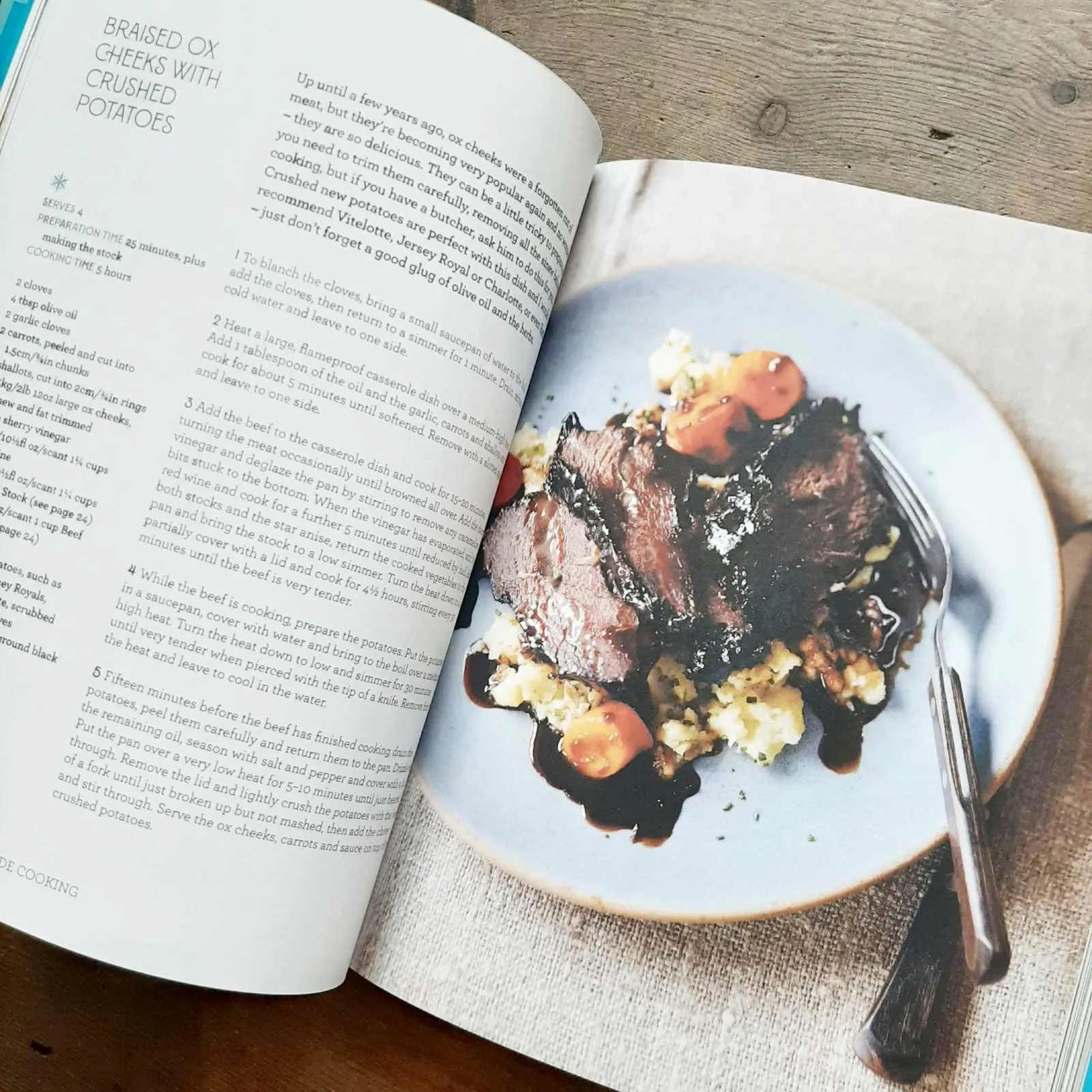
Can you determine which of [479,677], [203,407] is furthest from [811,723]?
[203,407]

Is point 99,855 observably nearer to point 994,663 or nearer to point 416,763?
point 416,763

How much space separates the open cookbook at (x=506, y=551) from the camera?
0.30 metres

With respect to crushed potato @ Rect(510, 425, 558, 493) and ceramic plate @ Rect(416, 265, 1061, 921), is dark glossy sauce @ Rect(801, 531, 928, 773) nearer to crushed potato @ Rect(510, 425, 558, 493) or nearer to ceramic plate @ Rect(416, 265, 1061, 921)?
ceramic plate @ Rect(416, 265, 1061, 921)

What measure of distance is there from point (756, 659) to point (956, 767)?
0.28 ft

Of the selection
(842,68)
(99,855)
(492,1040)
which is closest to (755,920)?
(492,1040)

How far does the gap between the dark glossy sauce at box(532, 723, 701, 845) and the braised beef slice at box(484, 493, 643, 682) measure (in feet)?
0.13

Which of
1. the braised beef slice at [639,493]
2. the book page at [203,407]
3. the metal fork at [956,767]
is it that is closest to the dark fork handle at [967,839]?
the metal fork at [956,767]

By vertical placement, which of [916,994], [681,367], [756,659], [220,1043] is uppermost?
[681,367]

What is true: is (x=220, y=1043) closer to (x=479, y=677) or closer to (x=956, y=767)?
(x=479, y=677)

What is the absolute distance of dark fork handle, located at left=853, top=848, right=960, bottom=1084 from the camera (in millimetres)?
333

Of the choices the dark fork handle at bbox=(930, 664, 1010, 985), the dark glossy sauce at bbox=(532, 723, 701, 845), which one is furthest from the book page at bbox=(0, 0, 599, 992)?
the dark fork handle at bbox=(930, 664, 1010, 985)

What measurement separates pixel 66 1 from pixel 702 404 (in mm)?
273

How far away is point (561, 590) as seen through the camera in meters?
0.36

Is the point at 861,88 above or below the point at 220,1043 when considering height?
above
